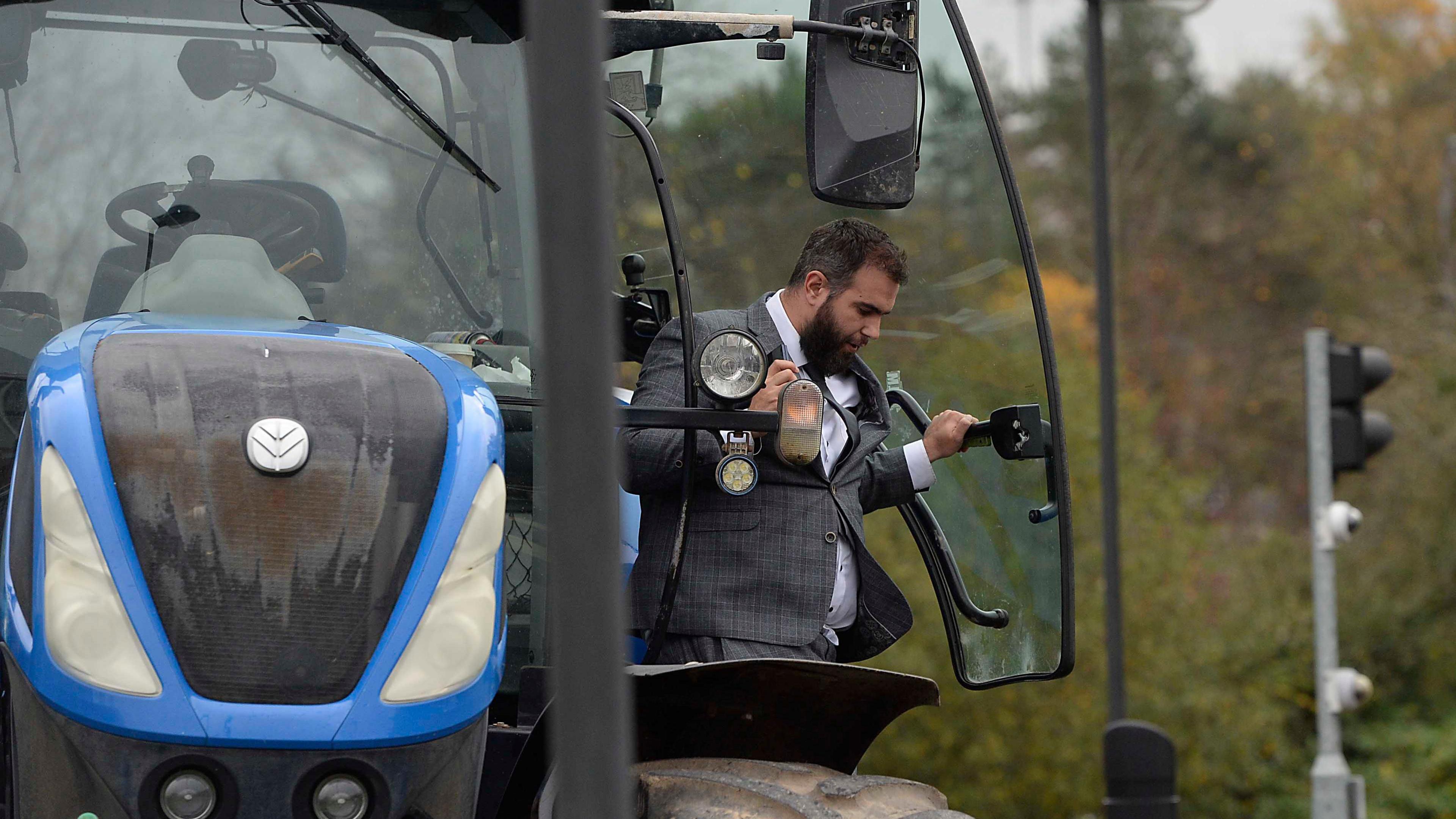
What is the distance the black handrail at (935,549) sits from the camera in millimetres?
3842

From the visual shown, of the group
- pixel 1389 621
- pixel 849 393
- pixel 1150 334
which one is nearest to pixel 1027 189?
pixel 1150 334

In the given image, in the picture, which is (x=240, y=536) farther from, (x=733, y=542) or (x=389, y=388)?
(x=733, y=542)

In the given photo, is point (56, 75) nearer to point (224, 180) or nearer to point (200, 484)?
point (224, 180)

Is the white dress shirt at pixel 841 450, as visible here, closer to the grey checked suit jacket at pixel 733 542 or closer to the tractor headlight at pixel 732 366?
the grey checked suit jacket at pixel 733 542

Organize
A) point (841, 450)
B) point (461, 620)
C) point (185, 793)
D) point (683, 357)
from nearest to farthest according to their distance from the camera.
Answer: point (185, 793)
point (461, 620)
point (683, 357)
point (841, 450)

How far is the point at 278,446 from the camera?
8.55ft

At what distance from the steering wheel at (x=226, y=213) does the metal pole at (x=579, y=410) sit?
153 centimetres

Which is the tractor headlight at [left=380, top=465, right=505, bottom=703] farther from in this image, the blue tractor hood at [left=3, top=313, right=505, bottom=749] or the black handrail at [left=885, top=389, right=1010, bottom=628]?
the black handrail at [left=885, top=389, right=1010, bottom=628]

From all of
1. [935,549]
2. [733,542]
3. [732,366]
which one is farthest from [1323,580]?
[732,366]

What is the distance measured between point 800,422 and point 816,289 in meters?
0.56

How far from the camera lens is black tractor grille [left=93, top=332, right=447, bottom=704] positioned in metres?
2.56

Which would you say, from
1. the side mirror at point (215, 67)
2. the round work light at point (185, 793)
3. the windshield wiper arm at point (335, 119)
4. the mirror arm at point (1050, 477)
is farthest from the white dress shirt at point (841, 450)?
the round work light at point (185, 793)

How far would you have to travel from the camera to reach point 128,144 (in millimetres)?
3213

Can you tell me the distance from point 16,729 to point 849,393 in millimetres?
1870
